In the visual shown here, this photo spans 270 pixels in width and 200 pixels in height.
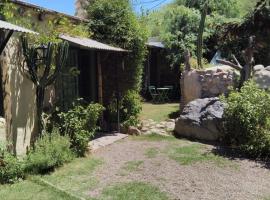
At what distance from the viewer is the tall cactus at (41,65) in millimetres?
7723

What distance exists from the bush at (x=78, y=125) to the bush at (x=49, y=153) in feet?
1.33

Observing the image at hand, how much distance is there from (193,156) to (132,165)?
154 cm

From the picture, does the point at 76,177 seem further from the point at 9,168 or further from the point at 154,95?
the point at 154,95

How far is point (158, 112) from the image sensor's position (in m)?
14.5

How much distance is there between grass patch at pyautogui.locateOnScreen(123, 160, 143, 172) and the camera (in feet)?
25.4

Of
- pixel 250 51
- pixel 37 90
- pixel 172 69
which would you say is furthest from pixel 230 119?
pixel 172 69

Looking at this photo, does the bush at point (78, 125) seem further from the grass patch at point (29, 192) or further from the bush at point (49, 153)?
the grass patch at point (29, 192)

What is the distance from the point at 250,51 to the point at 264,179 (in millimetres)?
5471

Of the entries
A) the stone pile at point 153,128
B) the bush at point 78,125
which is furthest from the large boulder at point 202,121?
the bush at point 78,125

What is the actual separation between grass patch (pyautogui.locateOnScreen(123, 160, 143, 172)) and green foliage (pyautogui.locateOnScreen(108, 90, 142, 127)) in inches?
128

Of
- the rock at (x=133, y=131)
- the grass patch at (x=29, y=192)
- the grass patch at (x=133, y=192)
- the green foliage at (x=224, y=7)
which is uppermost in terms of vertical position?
the green foliage at (x=224, y=7)

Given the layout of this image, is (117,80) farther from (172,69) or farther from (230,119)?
(172,69)

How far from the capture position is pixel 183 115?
424 inches

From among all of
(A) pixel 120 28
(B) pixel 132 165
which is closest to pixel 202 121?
(B) pixel 132 165
